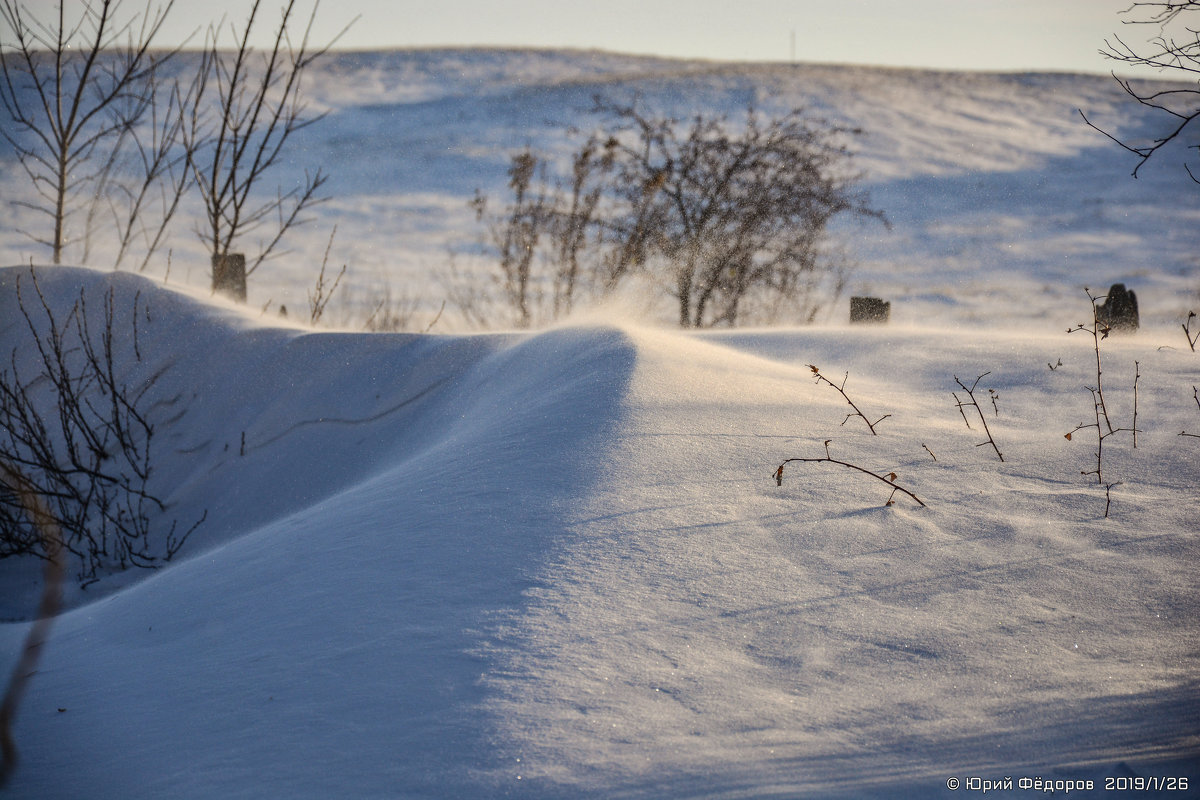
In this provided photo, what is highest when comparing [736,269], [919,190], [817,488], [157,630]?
[919,190]

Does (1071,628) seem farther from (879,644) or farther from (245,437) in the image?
(245,437)

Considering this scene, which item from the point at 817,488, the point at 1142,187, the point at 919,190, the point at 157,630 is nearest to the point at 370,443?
the point at 157,630

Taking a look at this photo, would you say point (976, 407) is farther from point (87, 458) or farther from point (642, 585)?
point (87, 458)

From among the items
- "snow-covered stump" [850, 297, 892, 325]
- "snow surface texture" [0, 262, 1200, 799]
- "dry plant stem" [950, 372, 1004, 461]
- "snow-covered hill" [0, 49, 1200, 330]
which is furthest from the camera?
"snow-covered hill" [0, 49, 1200, 330]

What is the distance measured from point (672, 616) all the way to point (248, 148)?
2366cm

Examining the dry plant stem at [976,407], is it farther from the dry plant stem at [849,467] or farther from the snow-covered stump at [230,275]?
the snow-covered stump at [230,275]

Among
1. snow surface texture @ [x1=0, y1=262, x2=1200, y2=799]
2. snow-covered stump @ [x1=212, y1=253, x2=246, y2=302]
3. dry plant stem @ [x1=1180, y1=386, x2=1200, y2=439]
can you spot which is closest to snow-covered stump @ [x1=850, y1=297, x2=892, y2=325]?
snow surface texture @ [x1=0, y1=262, x2=1200, y2=799]

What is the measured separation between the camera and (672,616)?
210cm

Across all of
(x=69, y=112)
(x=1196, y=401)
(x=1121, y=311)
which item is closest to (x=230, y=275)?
(x=1121, y=311)

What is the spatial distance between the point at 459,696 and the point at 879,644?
3.17ft

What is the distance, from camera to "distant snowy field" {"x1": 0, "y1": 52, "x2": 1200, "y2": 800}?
1730mm

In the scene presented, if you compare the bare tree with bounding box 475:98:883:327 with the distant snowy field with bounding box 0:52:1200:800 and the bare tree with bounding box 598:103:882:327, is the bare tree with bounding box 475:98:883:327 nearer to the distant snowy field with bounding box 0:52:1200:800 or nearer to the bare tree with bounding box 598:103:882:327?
the bare tree with bounding box 598:103:882:327

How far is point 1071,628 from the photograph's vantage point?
219cm

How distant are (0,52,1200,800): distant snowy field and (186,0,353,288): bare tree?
1.58m
